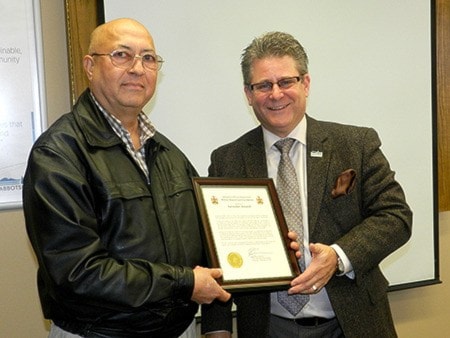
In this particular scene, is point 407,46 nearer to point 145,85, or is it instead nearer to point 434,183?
point 434,183

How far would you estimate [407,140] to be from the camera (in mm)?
3178

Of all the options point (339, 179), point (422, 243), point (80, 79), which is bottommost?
point (422, 243)

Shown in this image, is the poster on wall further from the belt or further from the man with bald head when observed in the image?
the belt

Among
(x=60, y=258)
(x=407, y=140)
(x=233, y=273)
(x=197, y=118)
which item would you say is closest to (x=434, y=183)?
(x=407, y=140)

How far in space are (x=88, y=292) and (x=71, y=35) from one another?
1209mm

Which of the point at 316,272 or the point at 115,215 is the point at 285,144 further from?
the point at 115,215

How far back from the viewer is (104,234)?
161cm

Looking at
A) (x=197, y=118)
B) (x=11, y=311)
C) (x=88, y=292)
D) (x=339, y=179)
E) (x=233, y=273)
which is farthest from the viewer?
(x=197, y=118)

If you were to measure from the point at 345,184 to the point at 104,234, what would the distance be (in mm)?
747

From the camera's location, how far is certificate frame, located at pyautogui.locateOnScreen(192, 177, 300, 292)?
1.72 meters

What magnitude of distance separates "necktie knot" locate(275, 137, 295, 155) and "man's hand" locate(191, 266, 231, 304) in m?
0.51

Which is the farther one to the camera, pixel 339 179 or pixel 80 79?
pixel 80 79

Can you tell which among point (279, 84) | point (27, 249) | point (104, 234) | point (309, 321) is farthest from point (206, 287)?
point (27, 249)

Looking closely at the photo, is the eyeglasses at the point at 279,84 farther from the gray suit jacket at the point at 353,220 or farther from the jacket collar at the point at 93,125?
the jacket collar at the point at 93,125
